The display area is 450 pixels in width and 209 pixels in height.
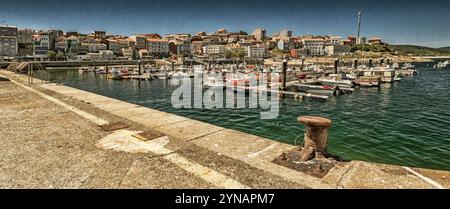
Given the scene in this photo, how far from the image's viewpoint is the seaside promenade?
187 inches

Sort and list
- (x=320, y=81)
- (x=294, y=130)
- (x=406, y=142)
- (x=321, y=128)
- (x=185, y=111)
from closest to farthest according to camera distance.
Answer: (x=321, y=128) < (x=406, y=142) < (x=294, y=130) < (x=185, y=111) < (x=320, y=81)

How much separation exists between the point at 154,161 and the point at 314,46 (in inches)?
7872

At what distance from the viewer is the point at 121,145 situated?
6758 millimetres

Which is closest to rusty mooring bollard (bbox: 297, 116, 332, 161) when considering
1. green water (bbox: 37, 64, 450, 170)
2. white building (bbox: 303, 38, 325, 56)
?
green water (bbox: 37, 64, 450, 170)

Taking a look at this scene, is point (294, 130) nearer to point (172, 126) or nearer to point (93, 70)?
point (172, 126)

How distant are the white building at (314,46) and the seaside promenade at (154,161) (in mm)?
192909

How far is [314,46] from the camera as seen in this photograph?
623ft

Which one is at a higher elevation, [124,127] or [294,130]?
[124,127]

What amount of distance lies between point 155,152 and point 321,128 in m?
3.81

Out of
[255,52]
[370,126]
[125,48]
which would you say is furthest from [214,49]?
[370,126]

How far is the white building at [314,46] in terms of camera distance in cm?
18850

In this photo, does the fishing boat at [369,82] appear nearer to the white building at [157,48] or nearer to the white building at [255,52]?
the white building at [255,52]

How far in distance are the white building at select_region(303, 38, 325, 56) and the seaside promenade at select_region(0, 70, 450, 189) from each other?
19291cm
